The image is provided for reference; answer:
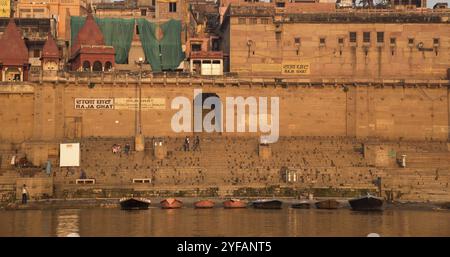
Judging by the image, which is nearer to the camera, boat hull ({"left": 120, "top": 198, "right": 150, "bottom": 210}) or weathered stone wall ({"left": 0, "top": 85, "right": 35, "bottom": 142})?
boat hull ({"left": 120, "top": 198, "right": 150, "bottom": 210})

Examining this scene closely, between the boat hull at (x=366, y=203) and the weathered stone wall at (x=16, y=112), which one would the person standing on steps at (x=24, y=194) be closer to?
the weathered stone wall at (x=16, y=112)

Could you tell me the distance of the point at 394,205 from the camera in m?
60.4

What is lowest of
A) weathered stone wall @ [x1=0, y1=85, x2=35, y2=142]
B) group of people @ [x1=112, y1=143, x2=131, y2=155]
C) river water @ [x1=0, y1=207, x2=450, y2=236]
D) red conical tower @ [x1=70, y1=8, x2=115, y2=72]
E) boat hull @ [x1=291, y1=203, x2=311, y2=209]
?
river water @ [x1=0, y1=207, x2=450, y2=236]

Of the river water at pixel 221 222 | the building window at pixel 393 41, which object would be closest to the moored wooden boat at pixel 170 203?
the river water at pixel 221 222

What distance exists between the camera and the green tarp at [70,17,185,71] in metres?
81.3

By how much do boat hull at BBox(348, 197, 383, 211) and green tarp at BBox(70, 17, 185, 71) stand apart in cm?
2752

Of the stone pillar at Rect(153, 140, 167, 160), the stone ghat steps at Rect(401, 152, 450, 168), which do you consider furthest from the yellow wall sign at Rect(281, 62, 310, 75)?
the stone pillar at Rect(153, 140, 167, 160)

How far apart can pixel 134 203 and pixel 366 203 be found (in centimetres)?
1333

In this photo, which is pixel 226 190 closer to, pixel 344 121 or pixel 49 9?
pixel 344 121

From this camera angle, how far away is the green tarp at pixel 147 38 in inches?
3201

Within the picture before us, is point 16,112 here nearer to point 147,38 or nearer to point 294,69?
point 147,38

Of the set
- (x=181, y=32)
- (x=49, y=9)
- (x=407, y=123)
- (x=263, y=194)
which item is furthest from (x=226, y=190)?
(x=49, y=9)

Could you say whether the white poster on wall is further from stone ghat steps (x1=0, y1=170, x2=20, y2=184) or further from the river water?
the river water

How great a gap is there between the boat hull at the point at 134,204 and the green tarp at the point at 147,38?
24.9 meters
